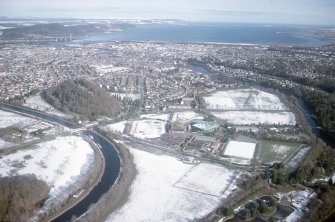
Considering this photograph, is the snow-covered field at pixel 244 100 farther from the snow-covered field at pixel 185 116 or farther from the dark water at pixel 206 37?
the dark water at pixel 206 37

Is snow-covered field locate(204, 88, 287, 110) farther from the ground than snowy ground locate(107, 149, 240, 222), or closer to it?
farther from the ground

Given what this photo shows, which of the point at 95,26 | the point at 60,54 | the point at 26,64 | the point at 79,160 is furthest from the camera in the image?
the point at 95,26

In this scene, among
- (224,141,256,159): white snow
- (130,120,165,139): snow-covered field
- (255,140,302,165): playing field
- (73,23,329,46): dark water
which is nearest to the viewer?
(255,140,302,165): playing field

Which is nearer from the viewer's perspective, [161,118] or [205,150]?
[205,150]

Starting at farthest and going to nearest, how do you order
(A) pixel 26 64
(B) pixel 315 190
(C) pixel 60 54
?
(C) pixel 60 54 < (A) pixel 26 64 < (B) pixel 315 190

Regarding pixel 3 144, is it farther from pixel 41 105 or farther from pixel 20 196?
pixel 41 105

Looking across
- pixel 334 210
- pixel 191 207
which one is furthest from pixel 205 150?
pixel 334 210

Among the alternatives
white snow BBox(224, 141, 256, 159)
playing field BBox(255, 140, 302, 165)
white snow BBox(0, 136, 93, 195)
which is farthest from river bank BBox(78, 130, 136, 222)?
playing field BBox(255, 140, 302, 165)

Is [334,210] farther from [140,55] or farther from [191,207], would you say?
[140,55]

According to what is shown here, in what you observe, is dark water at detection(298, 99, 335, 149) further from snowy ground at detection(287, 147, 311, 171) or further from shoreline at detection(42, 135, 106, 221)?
shoreline at detection(42, 135, 106, 221)
